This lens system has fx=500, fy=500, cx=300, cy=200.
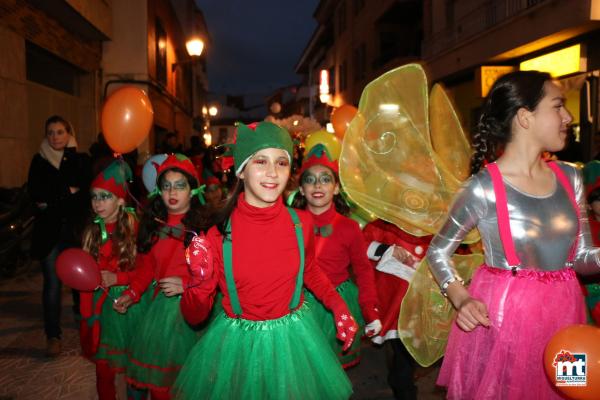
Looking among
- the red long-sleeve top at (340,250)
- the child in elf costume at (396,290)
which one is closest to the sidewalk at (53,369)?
the child in elf costume at (396,290)

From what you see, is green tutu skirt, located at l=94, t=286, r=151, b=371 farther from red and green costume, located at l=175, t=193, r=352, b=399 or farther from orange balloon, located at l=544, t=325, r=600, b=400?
orange balloon, located at l=544, t=325, r=600, b=400

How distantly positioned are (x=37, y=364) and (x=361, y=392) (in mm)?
3006

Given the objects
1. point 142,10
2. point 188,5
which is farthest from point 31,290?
point 188,5

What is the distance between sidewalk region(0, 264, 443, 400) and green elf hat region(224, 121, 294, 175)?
248cm

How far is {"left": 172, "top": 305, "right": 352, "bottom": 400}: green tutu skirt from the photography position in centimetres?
236

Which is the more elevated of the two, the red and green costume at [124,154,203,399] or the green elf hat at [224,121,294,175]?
the green elf hat at [224,121,294,175]

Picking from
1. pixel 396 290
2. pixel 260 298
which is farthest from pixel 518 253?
pixel 396 290

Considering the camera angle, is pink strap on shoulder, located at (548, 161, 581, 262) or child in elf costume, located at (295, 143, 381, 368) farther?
child in elf costume, located at (295, 143, 381, 368)

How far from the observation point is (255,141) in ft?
8.63

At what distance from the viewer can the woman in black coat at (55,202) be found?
4.85 metres

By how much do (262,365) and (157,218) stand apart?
1.68 metres

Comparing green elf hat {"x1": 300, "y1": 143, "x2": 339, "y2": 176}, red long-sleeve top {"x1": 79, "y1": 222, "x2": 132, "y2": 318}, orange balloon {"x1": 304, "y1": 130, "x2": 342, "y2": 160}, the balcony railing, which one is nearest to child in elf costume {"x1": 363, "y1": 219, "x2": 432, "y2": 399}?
green elf hat {"x1": 300, "y1": 143, "x2": 339, "y2": 176}

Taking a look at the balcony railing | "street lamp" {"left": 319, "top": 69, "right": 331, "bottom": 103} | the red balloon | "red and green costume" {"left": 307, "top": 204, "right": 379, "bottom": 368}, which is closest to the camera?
the red balloon

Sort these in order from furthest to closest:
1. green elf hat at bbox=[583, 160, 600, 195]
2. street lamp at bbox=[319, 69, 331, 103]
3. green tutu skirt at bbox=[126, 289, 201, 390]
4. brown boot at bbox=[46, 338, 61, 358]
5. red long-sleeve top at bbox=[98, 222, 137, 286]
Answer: street lamp at bbox=[319, 69, 331, 103] → brown boot at bbox=[46, 338, 61, 358] → green elf hat at bbox=[583, 160, 600, 195] → red long-sleeve top at bbox=[98, 222, 137, 286] → green tutu skirt at bbox=[126, 289, 201, 390]
